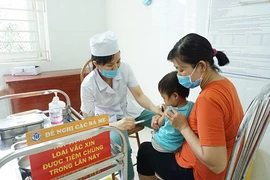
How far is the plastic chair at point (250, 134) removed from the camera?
64 cm

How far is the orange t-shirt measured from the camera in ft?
2.41

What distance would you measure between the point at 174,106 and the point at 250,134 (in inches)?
16.8

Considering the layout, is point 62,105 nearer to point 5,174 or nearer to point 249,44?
point 5,174

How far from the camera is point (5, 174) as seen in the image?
708 millimetres

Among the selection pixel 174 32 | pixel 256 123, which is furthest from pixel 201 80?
pixel 174 32

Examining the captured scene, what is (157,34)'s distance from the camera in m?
2.06

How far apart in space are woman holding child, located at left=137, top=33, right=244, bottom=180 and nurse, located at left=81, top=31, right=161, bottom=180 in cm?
29

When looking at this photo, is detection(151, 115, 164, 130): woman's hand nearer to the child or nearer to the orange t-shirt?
the child

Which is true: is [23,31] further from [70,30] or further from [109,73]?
[109,73]

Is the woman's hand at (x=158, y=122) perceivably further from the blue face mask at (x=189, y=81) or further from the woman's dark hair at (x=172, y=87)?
the blue face mask at (x=189, y=81)

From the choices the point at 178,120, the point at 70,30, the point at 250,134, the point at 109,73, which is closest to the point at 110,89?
the point at 109,73

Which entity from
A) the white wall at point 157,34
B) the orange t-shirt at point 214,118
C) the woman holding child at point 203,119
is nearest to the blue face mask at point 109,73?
the woman holding child at point 203,119

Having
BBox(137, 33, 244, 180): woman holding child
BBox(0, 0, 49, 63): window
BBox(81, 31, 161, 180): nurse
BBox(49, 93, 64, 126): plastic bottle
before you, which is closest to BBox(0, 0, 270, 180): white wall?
BBox(0, 0, 49, 63): window

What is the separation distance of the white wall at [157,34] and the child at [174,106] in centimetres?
58
